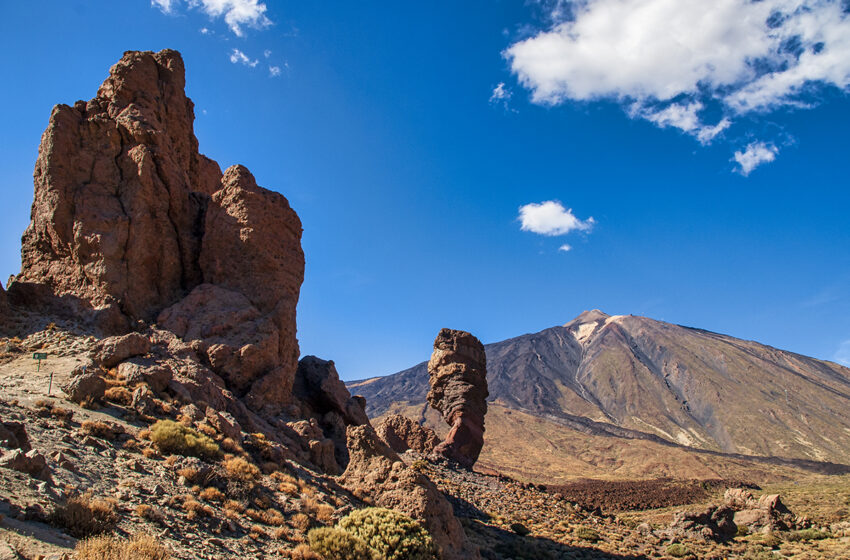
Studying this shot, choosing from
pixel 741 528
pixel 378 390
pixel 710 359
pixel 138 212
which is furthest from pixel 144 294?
pixel 710 359

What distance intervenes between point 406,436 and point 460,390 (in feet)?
15.5

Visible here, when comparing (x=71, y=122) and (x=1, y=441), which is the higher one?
(x=71, y=122)

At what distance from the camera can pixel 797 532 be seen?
2647 cm

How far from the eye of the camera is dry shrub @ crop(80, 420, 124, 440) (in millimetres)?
10625

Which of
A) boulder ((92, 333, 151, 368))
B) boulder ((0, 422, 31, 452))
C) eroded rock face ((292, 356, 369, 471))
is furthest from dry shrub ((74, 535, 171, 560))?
eroded rock face ((292, 356, 369, 471))

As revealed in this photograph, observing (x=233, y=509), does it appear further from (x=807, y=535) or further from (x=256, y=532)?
(x=807, y=535)

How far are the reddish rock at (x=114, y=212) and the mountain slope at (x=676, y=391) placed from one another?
10409 centimetres

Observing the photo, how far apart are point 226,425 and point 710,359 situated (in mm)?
181100

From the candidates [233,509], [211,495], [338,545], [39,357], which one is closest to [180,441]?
[211,495]

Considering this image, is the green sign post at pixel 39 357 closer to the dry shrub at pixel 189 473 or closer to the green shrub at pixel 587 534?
the dry shrub at pixel 189 473

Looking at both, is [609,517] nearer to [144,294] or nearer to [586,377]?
[144,294]

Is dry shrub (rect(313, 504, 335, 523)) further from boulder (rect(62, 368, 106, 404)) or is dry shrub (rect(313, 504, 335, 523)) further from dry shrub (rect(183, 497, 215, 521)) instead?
boulder (rect(62, 368, 106, 404))

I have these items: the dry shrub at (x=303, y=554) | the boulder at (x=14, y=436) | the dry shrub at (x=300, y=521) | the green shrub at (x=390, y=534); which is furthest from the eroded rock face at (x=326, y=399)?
the boulder at (x=14, y=436)

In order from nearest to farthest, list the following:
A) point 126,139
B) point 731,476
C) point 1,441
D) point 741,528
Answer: point 1,441 < point 126,139 < point 741,528 < point 731,476
